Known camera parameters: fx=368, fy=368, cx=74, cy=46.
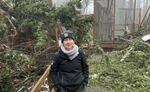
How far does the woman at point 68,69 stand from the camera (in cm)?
611

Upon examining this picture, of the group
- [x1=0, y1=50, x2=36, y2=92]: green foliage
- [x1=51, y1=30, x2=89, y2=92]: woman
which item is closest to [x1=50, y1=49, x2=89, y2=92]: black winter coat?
[x1=51, y1=30, x2=89, y2=92]: woman

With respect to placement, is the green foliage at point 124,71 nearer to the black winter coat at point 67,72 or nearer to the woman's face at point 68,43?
the black winter coat at point 67,72

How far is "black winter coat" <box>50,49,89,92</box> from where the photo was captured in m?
6.18

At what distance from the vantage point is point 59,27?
535 inches

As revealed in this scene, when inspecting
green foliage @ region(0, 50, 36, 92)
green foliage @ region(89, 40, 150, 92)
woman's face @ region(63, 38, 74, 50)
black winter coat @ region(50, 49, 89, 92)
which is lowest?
green foliage @ region(89, 40, 150, 92)

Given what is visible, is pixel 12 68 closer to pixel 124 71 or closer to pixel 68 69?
pixel 124 71

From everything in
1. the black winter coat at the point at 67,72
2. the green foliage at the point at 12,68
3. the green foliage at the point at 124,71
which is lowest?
the green foliage at the point at 124,71

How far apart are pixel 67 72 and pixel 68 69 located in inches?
2.2

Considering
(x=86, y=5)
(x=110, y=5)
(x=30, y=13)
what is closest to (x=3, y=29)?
(x=30, y=13)

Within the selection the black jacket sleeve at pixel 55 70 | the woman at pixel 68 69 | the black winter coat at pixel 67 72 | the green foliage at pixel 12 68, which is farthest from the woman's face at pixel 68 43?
the green foliage at pixel 12 68

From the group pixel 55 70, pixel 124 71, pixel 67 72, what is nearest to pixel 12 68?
pixel 124 71

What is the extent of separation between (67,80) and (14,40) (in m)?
6.63

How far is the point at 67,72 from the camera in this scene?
620 cm

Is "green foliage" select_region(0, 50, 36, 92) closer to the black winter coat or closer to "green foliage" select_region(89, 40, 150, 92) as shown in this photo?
"green foliage" select_region(89, 40, 150, 92)
